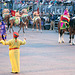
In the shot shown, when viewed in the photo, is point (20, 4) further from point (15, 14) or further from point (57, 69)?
point (57, 69)

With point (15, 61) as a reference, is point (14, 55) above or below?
above

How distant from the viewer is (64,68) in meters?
13.1

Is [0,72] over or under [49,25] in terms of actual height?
over

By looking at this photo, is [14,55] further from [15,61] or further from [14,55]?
[15,61]

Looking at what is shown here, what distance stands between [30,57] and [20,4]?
139 feet

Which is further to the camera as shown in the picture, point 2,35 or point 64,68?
point 2,35

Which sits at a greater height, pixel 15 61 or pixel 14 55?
pixel 14 55

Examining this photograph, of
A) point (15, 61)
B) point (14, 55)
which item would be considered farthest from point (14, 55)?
point (15, 61)

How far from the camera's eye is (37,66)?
1356cm

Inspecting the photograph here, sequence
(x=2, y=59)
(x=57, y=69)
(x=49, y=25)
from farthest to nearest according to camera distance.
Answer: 1. (x=49, y=25)
2. (x=2, y=59)
3. (x=57, y=69)

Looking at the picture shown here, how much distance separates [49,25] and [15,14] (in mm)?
7412

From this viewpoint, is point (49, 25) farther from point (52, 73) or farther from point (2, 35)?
point (52, 73)

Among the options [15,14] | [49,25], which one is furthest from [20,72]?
[49,25]

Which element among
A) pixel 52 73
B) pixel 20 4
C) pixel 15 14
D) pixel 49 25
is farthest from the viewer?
pixel 20 4
